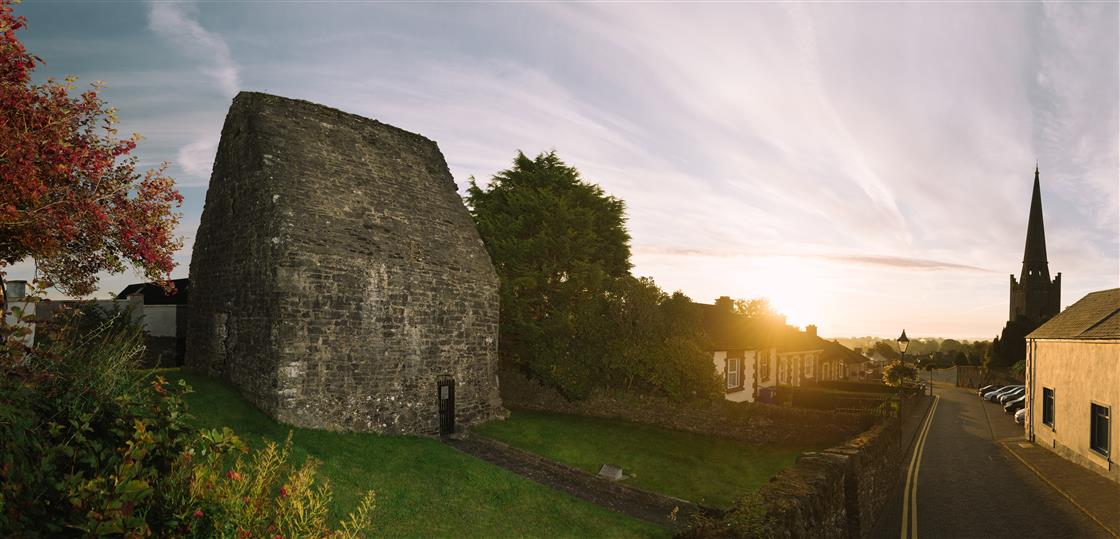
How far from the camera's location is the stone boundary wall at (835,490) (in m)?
8.75

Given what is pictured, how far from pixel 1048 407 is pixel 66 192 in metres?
35.3

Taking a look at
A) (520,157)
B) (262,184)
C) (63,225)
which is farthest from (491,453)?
(520,157)

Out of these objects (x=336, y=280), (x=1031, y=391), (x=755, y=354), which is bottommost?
(x=1031, y=391)

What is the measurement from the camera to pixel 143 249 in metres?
9.69

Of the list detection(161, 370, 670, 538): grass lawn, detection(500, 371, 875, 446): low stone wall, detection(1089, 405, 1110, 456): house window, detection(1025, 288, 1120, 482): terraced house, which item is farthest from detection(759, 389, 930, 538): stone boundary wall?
detection(1089, 405, 1110, 456): house window

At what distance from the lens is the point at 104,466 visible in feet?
16.6

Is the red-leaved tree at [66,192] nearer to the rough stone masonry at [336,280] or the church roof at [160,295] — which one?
the rough stone masonry at [336,280]

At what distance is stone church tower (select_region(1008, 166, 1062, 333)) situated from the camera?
317ft

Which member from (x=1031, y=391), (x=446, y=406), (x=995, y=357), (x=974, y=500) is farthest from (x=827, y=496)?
(x=995, y=357)

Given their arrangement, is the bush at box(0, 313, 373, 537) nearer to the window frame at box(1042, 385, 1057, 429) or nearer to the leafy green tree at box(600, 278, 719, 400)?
the leafy green tree at box(600, 278, 719, 400)

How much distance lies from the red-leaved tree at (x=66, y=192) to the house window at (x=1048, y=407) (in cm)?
3328

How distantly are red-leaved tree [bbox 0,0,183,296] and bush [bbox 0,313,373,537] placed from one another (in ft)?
8.83

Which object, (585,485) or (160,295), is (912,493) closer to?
(585,485)

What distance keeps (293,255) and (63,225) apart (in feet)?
28.7
